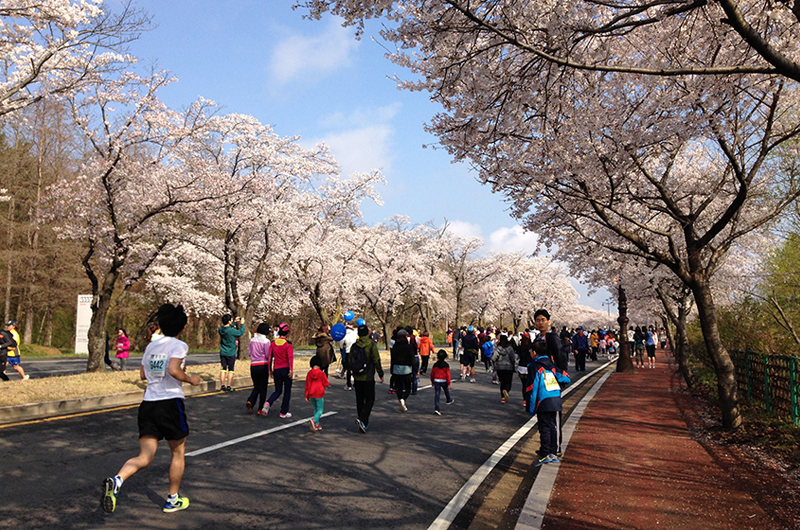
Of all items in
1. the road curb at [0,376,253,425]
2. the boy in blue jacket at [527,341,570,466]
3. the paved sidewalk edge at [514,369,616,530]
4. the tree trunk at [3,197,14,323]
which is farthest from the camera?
the tree trunk at [3,197,14,323]

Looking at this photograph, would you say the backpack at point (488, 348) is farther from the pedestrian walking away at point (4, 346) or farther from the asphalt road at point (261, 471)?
the pedestrian walking away at point (4, 346)

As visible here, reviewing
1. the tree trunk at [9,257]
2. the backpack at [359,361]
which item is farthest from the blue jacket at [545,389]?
the tree trunk at [9,257]

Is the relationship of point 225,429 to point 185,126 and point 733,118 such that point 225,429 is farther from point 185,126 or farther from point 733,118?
point 185,126

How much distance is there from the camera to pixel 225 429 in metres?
8.42

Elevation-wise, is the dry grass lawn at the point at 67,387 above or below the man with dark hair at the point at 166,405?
below

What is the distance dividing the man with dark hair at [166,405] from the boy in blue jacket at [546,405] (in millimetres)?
4241

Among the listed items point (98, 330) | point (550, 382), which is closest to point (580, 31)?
point (550, 382)

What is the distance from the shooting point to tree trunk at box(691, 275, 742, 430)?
27.8ft

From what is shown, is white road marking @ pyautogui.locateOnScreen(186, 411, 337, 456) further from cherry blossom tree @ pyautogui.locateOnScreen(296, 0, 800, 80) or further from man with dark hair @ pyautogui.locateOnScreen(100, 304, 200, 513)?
cherry blossom tree @ pyautogui.locateOnScreen(296, 0, 800, 80)

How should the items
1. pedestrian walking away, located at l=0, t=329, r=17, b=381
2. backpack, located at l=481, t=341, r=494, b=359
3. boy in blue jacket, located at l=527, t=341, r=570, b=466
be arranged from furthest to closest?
backpack, located at l=481, t=341, r=494, b=359 → pedestrian walking away, located at l=0, t=329, r=17, b=381 → boy in blue jacket, located at l=527, t=341, r=570, b=466

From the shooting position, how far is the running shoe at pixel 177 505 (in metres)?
4.71

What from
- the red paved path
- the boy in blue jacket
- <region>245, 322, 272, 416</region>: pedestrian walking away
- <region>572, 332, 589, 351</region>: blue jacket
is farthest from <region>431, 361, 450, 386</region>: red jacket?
<region>572, 332, 589, 351</region>: blue jacket

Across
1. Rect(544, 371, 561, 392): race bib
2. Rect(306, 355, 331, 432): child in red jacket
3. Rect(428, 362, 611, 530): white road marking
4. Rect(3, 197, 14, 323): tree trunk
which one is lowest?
Rect(428, 362, 611, 530): white road marking

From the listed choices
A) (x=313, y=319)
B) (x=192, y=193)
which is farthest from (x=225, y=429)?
(x=313, y=319)
